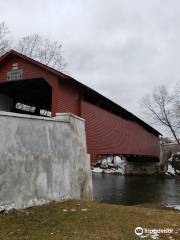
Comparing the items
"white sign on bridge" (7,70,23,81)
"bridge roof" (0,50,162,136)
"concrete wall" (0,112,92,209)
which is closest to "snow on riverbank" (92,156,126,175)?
"bridge roof" (0,50,162,136)

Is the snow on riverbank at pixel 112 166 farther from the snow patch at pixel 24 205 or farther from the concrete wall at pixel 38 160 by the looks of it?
the snow patch at pixel 24 205

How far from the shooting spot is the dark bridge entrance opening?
17.7 metres

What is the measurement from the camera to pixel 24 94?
19641mm

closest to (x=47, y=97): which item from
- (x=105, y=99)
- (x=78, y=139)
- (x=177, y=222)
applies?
(x=105, y=99)

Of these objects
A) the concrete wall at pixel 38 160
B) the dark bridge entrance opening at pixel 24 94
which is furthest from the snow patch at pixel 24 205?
the dark bridge entrance opening at pixel 24 94

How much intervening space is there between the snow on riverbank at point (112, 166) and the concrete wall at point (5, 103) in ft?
99.3

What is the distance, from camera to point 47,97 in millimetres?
20766

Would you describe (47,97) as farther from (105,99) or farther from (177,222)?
(177,222)

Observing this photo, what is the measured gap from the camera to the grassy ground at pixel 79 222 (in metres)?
5.99

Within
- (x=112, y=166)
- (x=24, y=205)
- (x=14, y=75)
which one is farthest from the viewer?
(x=112, y=166)

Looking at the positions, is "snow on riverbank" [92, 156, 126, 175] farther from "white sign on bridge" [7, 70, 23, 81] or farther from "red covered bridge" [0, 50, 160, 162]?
"white sign on bridge" [7, 70, 23, 81]

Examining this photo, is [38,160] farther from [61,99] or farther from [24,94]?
[24,94]

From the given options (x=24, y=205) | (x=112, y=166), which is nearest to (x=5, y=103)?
(x=24, y=205)

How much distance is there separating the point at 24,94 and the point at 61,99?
17.8 feet
